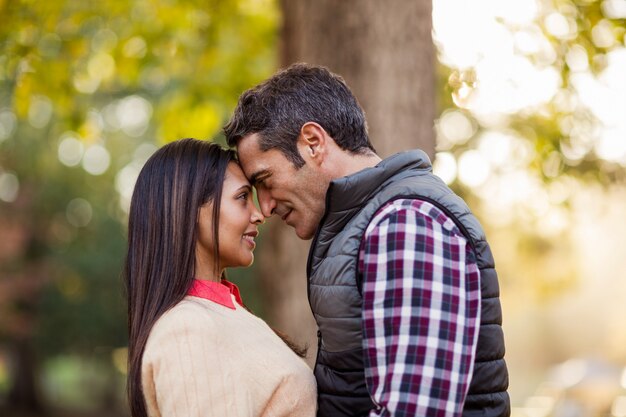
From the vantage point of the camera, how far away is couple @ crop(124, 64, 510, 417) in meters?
2.26

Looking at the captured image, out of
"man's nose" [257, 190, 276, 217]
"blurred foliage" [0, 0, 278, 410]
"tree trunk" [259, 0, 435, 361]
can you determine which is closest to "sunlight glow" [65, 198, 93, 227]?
"blurred foliage" [0, 0, 278, 410]

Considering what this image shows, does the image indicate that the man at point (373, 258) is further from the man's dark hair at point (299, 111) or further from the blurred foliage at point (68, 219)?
the blurred foliage at point (68, 219)

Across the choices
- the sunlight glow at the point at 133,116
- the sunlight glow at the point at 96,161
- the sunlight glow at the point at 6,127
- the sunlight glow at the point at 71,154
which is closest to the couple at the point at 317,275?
the sunlight glow at the point at 6,127

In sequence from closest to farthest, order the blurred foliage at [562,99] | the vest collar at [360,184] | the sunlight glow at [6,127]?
1. the vest collar at [360,184]
2. the blurred foliage at [562,99]
3. the sunlight glow at [6,127]

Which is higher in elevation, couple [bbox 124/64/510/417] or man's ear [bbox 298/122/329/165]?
man's ear [bbox 298/122/329/165]

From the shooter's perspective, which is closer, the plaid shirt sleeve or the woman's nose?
the plaid shirt sleeve

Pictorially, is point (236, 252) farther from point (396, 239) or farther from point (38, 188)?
point (38, 188)

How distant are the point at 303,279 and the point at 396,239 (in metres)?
3.26

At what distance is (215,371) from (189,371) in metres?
0.08

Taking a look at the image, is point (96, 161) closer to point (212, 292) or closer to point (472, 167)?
point (472, 167)

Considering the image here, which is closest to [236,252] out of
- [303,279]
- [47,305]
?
[303,279]

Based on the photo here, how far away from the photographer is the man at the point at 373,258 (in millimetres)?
2240

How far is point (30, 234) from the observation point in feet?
59.2

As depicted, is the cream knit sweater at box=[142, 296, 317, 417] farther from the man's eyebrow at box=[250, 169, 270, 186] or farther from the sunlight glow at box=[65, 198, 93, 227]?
the sunlight glow at box=[65, 198, 93, 227]
